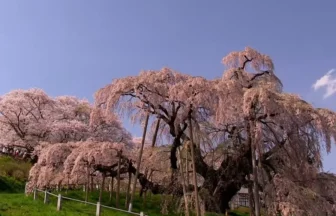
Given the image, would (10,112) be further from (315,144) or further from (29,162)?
(315,144)

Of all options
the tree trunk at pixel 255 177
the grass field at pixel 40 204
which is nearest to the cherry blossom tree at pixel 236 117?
the tree trunk at pixel 255 177

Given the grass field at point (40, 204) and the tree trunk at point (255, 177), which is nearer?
the tree trunk at point (255, 177)

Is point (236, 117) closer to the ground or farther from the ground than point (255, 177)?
farther from the ground

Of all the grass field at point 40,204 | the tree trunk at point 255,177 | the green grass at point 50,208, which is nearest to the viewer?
the tree trunk at point 255,177

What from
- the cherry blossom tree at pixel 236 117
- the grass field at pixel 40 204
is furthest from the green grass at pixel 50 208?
the cherry blossom tree at pixel 236 117

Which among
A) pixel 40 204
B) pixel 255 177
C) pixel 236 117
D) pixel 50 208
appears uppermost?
pixel 236 117

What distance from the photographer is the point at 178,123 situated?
20594mm

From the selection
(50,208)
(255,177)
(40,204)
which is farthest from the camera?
(40,204)

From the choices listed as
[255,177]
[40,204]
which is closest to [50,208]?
[40,204]

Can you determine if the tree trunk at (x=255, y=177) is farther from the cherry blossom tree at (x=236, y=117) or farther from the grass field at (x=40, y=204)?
the grass field at (x=40, y=204)

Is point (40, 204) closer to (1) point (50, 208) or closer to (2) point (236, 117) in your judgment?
(1) point (50, 208)

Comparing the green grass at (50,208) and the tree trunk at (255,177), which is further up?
the tree trunk at (255,177)

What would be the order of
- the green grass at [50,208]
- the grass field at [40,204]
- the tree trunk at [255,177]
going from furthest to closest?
the grass field at [40,204]
the green grass at [50,208]
the tree trunk at [255,177]

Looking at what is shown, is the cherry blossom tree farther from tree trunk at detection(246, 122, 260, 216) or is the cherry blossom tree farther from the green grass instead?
the green grass
